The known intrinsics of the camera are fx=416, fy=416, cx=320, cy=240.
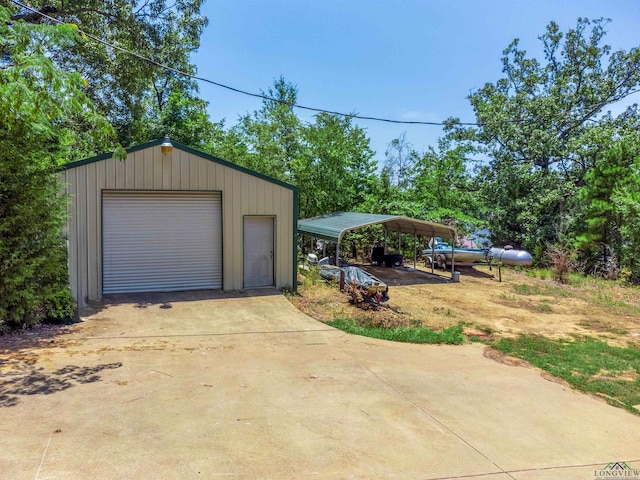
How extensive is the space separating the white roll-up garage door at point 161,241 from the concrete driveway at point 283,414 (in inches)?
105

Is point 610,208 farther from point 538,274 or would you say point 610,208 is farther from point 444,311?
point 444,311

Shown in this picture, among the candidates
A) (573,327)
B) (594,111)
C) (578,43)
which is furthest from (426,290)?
(578,43)

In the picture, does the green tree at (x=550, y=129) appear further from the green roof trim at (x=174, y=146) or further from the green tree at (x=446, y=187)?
the green roof trim at (x=174, y=146)

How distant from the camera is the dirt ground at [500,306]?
858 cm

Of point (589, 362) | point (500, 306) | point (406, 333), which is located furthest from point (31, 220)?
point (500, 306)

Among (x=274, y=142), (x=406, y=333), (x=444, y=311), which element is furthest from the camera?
(x=274, y=142)

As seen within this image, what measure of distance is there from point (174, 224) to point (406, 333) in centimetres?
581

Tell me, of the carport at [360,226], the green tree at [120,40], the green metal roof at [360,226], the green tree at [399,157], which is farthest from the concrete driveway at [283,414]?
the green tree at [399,157]

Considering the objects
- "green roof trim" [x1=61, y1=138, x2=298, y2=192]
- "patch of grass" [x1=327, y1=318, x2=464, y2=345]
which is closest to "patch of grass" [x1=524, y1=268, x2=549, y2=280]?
"patch of grass" [x1=327, y1=318, x2=464, y2=345]

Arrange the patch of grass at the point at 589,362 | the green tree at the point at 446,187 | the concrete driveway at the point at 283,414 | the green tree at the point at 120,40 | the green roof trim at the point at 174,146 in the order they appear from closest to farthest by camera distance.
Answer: the concrete driveway at the point at 283,414
the patch of grass at the point at 589,362
the green roof trim at the point at 174,146
the green tree at the point at 120,40
the green tree at the point at 446,187

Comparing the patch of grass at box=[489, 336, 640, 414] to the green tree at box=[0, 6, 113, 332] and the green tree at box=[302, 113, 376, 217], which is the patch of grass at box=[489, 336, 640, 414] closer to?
the green tree at box=[0, 6, 113, 332]

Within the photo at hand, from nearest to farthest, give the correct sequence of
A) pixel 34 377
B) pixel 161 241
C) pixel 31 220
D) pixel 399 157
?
pixel 34 377, pixel 31 220, pixel 161 241, pixel 399 157

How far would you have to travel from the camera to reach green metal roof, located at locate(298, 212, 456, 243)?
43.8 feet

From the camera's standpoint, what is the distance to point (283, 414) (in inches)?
159
